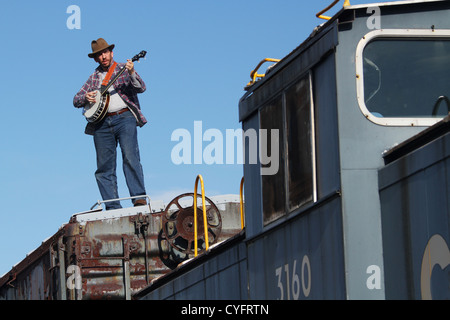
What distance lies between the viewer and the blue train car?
7180 mm

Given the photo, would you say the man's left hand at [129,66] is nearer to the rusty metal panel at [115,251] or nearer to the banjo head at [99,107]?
the banjo head at [99,107]

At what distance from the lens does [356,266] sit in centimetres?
770

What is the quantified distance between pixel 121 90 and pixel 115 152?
1.23 metres

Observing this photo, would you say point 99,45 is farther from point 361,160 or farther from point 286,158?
point 361,160

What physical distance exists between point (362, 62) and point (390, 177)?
111 centimetres

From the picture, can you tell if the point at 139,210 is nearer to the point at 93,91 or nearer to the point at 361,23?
the point at 93,91

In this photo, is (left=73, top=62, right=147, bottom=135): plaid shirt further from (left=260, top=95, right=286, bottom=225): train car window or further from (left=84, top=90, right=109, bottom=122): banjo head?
(left=260, top=95, right=286, bottom=225): train car window

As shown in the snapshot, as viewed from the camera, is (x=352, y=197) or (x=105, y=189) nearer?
(x=352, y=197)

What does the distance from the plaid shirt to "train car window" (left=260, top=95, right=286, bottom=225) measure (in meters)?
8.29

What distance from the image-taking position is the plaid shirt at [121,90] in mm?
17766

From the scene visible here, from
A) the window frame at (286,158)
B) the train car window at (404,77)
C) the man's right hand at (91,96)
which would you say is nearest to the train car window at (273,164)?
the window frame at (286,158)
